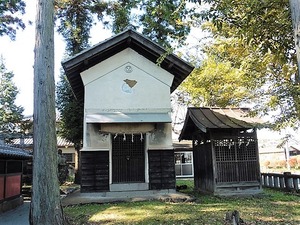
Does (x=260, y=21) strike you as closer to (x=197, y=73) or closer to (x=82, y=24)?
(x=197, y=73)

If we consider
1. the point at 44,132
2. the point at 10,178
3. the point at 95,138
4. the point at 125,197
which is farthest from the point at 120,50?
the point at 10,178

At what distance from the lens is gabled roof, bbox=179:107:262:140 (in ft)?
37.9

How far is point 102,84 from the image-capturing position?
12.1m

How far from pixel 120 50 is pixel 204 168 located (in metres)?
6.42

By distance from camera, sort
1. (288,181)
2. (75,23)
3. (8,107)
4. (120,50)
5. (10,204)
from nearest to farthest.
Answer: (10,204) < (120,50) < (288,181) < (75,23) < (8,107)

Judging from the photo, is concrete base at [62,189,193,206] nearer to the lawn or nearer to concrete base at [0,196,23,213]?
the lawn

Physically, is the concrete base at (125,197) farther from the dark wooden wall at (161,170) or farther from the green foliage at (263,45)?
the green foliage at (263,45)

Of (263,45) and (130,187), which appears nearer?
(263,45)

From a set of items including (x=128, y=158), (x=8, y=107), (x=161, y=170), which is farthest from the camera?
(x=8, y=107)

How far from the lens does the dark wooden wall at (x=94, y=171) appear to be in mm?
11484

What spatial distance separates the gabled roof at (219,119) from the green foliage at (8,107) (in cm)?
1612

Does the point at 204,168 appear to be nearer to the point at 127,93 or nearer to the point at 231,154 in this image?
the point at 231,154

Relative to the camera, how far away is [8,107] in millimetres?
24438

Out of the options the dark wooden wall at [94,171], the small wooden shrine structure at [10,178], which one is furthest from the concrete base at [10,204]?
the dark wooden wall at [94,171]
